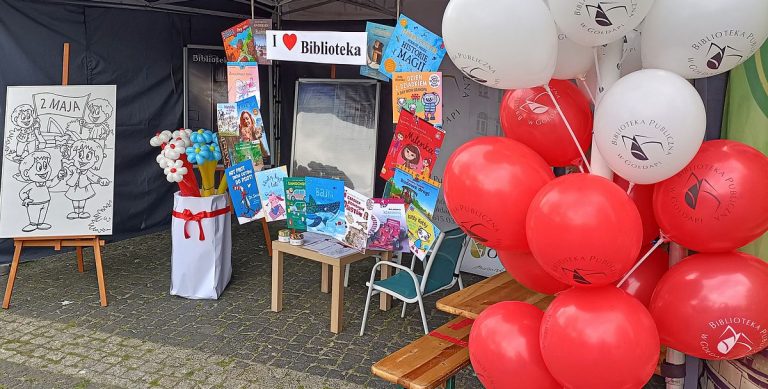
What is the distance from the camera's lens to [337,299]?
4008 mm

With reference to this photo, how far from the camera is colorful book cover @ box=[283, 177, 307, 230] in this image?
4238mm

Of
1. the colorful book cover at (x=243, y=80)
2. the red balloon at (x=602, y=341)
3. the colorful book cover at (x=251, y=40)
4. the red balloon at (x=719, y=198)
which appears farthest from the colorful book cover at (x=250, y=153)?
the red balloon at (x=719, y=198)

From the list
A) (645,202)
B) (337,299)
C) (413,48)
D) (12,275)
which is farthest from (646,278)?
(12,275)

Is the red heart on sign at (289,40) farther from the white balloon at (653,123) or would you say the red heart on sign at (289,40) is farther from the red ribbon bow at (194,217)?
the white balloon at (653,123)

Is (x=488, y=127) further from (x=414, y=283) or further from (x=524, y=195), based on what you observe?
(x=524, y=195)

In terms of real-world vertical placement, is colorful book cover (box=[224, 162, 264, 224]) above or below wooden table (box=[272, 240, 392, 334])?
above

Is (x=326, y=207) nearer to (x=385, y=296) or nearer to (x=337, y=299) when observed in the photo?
(x=337, y=299)

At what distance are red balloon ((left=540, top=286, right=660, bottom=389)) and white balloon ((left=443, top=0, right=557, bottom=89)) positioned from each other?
2.32 ft

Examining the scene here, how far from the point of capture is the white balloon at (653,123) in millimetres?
1574

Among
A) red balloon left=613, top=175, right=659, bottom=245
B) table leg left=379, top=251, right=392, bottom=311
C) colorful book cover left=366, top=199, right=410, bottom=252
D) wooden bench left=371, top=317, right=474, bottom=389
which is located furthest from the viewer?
table leg left=379, top=251, right=392, bottom=311

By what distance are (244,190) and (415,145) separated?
5.36ft

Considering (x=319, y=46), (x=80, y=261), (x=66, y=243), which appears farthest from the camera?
(x=80, y=261)

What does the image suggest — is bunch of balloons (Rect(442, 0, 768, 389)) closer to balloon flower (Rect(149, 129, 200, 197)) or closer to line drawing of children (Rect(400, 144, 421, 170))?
line drawing of children (Rect(400, 144, 421, 170))

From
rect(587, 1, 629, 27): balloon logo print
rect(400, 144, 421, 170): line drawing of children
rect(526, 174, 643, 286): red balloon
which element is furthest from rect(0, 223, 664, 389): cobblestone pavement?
rect(587, 1, 629, 27): balloon logo print
